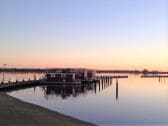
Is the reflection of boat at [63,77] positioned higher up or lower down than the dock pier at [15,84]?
higher up

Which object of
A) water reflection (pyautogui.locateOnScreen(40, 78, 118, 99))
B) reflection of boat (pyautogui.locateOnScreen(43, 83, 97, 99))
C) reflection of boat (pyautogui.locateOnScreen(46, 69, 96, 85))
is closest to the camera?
water reflection (pyautogui.locateOnScreen(40, 78, 118, 99))

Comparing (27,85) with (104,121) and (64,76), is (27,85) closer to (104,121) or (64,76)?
(64,76)

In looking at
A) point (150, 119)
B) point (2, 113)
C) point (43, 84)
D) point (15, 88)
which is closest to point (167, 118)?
point (150, 119)

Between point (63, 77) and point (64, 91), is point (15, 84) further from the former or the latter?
point (63, 77)

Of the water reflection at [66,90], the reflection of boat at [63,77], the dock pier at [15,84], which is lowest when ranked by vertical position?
the water reflection at [66,90]

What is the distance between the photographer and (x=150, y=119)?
37000 mm

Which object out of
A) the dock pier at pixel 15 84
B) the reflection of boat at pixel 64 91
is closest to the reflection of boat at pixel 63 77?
the reflection of boat at pixel 64 91

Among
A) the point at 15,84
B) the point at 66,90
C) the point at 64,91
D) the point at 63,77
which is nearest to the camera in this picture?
the point at 15,84

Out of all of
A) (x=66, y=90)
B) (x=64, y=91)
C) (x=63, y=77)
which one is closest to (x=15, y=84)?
(x=64, y=91)

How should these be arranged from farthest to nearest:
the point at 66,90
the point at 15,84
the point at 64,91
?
1. the point at 66,90
2. the point at 64,91
3. the point at 15,84


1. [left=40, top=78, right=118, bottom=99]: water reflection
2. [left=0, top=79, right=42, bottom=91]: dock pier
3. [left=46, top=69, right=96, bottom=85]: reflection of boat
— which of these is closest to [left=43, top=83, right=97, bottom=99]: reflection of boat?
[left=40, top=78, right=118, bottom=99]: water reflection

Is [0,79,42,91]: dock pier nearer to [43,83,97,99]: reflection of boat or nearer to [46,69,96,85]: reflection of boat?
[46,69,96,85]: reflection of boat

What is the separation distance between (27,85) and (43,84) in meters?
9.73

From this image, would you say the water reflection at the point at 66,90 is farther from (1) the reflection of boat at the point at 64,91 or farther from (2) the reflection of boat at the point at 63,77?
(2) the reflection of boat at the point at 63,77
